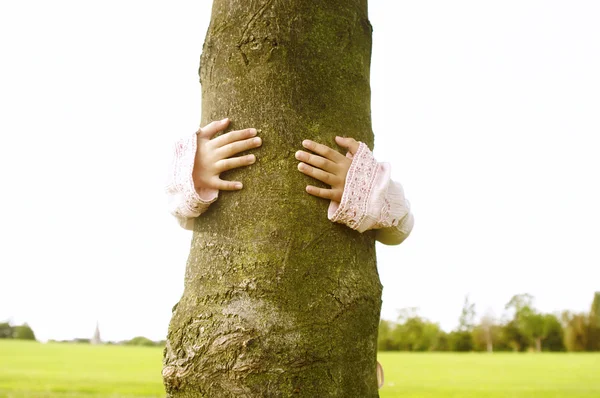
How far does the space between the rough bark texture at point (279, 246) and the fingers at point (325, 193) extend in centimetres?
3

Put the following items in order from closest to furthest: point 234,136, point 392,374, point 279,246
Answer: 1. point 279,246
2. point 234,136
3. point 392,374

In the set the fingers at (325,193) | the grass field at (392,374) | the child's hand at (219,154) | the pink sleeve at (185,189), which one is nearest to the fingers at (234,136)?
→ the child's hand at (219,154)

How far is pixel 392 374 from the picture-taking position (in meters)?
10.4

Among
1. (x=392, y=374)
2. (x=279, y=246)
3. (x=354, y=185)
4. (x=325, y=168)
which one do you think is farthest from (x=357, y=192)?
(x=392, y=374)

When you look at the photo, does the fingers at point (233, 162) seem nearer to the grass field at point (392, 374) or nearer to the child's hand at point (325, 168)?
the child's hand at point (325, 168)

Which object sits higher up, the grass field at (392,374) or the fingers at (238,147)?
the fingers at (238,147)

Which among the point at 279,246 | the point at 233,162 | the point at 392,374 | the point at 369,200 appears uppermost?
the point at 233,162

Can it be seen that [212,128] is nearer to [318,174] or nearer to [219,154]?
[219,154]

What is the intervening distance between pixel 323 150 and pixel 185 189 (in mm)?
508

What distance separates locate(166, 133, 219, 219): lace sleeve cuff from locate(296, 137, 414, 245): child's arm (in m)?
0.37

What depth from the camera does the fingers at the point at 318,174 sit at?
157 cm

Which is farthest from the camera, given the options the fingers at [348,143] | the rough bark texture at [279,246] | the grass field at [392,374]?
the grass field at [392,374]

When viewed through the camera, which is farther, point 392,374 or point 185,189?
point 392,374

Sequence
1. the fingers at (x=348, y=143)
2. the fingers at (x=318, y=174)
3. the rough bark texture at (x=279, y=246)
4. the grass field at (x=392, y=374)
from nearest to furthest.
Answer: the rough bark texture at (x=279, y=246) → the fingers at (x=318, y=174) → the fingers at (x=348, y=143) → the grass field at (x=392, y=374)
